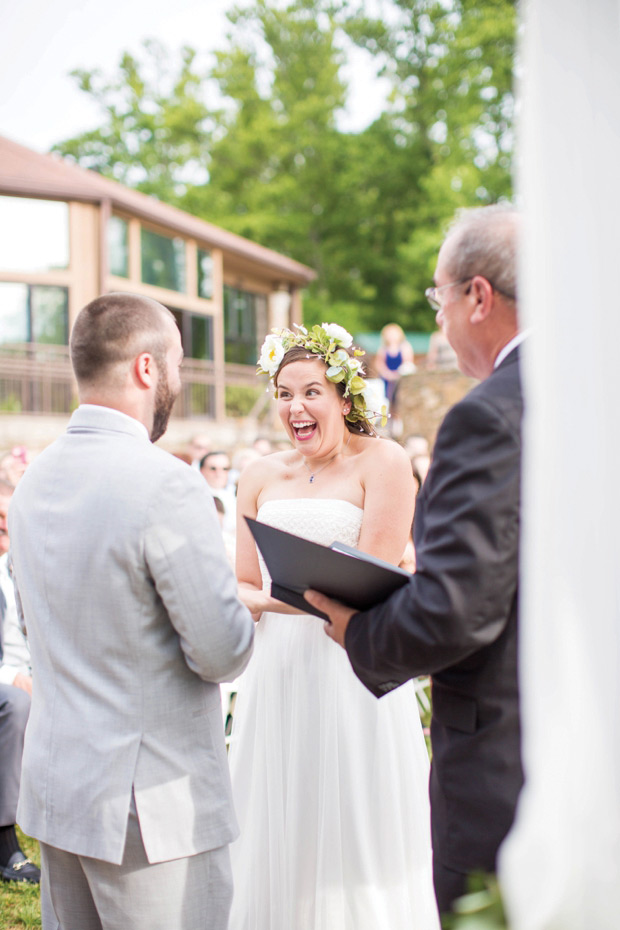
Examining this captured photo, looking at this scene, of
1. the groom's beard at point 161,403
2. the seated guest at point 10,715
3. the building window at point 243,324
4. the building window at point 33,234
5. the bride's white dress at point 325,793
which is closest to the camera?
the groom's beard at point 161,403

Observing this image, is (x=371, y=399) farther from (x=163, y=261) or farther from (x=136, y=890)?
(x=163, y=261)

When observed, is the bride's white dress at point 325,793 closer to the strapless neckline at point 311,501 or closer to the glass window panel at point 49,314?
the strapless neckline at point 311,501

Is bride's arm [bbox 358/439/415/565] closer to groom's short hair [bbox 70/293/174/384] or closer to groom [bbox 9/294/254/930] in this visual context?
groom [bbox 9/294/254/930]

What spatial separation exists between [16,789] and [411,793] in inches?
98.6

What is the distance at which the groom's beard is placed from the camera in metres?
2.23

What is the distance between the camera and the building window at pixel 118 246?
59.4ft

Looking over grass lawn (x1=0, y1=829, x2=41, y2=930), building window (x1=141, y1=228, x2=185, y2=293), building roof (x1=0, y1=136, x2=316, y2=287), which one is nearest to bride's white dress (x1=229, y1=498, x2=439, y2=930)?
grass lawn (x1=0, y1=829, x2=41, y2=930)

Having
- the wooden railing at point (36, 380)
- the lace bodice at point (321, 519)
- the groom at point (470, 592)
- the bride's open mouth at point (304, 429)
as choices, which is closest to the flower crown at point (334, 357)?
the bride's open mouth at point (304, 429)

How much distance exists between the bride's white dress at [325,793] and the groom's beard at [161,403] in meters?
1.20

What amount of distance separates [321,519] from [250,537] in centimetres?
38

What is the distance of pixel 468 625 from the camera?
70.0 inches

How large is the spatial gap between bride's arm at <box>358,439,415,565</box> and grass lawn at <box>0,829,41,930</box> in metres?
2.58

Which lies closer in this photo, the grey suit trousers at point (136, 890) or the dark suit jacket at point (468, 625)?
the dark suit jacket at point (468, 625)

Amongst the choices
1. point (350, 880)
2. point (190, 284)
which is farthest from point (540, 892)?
point (190, 284)
